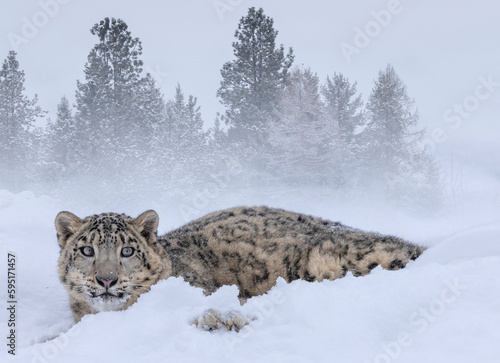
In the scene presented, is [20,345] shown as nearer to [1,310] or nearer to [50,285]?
[1,310]

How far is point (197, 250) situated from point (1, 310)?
2718 millimetres

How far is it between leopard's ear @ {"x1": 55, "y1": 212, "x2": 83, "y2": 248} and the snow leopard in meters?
0.01

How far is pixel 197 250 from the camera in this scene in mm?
5965

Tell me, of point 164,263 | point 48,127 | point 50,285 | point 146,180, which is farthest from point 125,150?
point 164,263

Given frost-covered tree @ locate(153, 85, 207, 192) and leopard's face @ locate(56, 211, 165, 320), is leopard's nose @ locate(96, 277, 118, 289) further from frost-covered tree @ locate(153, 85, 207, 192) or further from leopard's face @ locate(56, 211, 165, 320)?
frost-covered tree @ locate(153, 85, 207, 192)

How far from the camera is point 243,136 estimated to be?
3903 centimetres

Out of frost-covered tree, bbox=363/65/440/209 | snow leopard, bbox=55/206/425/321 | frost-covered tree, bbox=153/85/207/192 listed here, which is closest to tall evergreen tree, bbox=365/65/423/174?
frost-covered tree, bbox=363/65/440/209

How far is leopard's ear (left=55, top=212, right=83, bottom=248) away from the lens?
514 centimetres

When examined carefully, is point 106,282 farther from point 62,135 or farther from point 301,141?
point 62,135

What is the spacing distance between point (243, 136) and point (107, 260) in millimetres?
34685

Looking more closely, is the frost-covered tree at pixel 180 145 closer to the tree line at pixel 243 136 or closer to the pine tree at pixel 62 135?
the tree line at pixel 243 136

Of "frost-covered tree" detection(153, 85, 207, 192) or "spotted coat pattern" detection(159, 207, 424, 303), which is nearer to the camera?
"spotted coat pattern" detection(159, 207, 424, 303)

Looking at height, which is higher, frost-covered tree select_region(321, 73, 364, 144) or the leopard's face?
frost-covered tree select_region(321, 73, 364, 144)

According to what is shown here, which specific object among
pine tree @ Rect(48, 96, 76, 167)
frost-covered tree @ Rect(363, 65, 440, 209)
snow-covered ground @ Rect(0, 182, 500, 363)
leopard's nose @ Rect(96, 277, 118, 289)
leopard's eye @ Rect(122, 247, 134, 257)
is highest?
pine tree @ Rect(48, 96, 76, 167)
